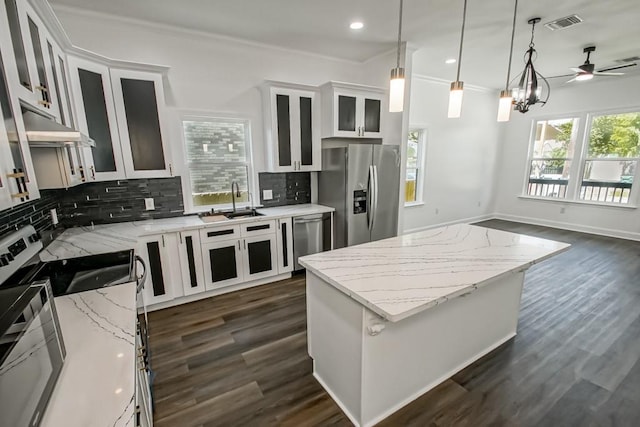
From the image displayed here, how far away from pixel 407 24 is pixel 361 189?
6.18 ft

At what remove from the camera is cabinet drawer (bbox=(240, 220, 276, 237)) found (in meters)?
3.32

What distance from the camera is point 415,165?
5.61 m

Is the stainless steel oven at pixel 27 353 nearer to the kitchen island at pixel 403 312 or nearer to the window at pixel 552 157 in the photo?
the kitchen island at pixel 403 312

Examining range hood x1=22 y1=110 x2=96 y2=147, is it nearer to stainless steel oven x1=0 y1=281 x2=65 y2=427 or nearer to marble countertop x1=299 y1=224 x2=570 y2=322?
stainless steel oven x1=0 y1=281 x2=65 y2=427

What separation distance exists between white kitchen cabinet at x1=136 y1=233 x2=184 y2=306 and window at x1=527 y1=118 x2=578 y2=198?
24.0ft

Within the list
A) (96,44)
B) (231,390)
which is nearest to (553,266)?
(231,390)

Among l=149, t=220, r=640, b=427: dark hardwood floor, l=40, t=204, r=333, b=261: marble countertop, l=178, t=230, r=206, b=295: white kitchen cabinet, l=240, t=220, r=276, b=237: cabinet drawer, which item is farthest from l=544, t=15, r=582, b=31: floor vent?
l=178, t=230, r=206, b=295: white kitchen cabinet

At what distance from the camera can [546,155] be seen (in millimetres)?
6258

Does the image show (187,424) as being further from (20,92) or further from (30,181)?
(20,92)

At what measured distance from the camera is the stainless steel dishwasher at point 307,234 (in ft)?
12.1

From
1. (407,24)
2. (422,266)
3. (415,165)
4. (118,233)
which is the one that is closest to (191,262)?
(118,233)

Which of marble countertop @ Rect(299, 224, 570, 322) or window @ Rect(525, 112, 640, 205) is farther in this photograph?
window @ Rect(525, 112, 640, 205)

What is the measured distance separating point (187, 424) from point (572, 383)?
8.58 feet

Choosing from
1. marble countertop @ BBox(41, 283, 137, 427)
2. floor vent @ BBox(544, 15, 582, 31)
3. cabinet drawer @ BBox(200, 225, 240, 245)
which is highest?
floor vent @ BBox(544, 15, 582, 31)
